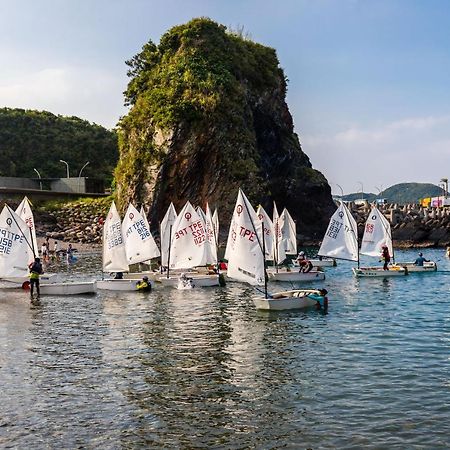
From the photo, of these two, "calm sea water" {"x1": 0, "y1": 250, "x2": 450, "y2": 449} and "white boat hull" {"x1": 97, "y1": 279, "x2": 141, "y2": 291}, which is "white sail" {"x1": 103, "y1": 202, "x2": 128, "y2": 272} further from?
"calm sea water" {"x1": 0, "y1": 250, "x2": 450, "y2": 449}

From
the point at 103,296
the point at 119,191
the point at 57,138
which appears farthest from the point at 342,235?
the point at 57,138

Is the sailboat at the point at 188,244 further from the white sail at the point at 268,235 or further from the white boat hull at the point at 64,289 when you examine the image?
the white sail at the point at 268,235

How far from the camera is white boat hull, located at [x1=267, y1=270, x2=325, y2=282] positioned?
53.2 meters

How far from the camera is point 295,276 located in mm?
53250

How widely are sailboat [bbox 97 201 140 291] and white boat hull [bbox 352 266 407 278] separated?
2166 centimetres

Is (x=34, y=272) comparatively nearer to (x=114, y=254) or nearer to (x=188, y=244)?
(x=114, y=254)

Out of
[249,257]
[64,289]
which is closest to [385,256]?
[249,257]

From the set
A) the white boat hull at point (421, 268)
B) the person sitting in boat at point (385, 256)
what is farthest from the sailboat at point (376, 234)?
the white boat hull at point (421, 268)

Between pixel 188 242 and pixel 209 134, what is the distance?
55.7 m

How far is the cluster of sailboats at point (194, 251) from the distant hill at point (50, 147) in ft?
345

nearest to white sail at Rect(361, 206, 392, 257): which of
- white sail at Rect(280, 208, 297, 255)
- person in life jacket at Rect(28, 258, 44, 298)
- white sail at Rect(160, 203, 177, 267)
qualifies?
white sail at Rect(280, 208, 297, 255)

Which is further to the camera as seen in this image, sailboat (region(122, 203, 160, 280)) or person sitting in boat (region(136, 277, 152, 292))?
sailboat (region(122, 203, 160, 280))

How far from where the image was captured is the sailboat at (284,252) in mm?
53312

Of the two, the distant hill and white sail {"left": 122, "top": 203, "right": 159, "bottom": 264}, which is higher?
the distant hill
